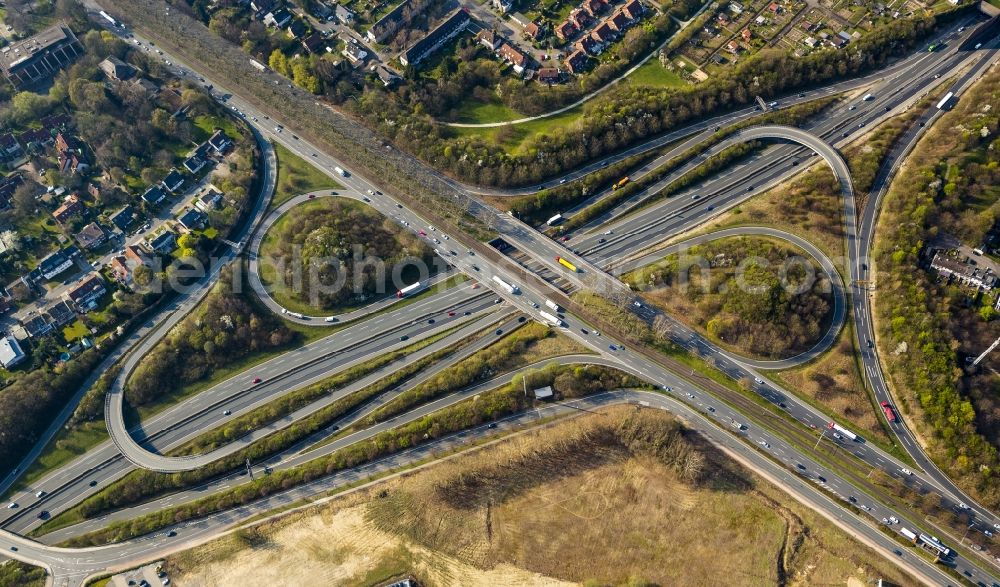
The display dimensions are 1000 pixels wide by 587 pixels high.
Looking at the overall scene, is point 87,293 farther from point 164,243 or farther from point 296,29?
point 296,29

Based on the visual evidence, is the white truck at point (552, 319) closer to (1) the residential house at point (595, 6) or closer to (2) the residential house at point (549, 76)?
(2) the residential house at point (549, 76)

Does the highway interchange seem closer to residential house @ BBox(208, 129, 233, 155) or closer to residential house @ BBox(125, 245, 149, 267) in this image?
residential house @ BBox(208, 129, 233, 155)

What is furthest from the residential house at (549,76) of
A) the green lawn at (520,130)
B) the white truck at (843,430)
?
the white truck at (843,430)

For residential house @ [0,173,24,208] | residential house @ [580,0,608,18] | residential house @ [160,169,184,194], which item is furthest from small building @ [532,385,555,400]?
residential house @ [0,173,24,208]

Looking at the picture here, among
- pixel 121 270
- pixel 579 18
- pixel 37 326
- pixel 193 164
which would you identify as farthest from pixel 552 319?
pixel 37 326

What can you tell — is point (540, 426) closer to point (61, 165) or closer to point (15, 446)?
point (15, 446)
